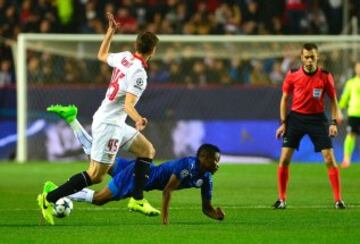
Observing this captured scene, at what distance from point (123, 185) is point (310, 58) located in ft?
9.93

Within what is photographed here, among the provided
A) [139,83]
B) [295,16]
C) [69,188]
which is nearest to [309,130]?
[139,83]

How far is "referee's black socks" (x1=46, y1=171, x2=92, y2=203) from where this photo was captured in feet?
37.3

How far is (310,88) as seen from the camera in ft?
44.8

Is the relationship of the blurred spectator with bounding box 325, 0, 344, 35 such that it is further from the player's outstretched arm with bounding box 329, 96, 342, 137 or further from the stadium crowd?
the player's outstretched arm with bounding box 329, 96, 342, 137

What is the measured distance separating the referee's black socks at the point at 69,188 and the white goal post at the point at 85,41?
12619 millimetres

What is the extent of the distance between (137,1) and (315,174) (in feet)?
28.7

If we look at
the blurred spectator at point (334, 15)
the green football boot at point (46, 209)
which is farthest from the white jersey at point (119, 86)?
the blurred spectator at point (334, 15)

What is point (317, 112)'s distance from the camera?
45.1ft

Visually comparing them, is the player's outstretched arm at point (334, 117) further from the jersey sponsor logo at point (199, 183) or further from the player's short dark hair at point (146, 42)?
the player's short dark hair at point (146, 42)

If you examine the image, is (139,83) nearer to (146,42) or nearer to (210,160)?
(146,42)

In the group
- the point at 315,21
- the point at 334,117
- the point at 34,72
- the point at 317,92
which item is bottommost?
the point at 334,117

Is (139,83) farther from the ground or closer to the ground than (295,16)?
closer to the ground

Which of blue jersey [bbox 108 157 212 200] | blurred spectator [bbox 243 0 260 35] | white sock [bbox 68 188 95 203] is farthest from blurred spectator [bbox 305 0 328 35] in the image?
white sock [bbox 68 188 95 203]

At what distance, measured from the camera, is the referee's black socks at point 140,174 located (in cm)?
1193
